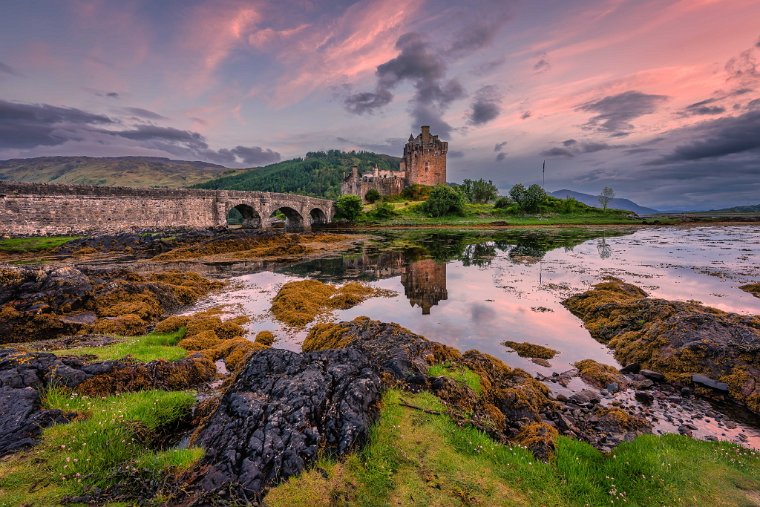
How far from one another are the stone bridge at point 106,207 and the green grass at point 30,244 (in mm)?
2160

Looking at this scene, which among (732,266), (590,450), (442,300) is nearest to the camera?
(590,450)

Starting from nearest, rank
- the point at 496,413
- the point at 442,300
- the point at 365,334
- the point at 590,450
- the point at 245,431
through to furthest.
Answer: the point at 245,431
the point at 590,450
the point at 496,413
the point at 365,334
the point at 442,300

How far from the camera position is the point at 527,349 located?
12.0 metres

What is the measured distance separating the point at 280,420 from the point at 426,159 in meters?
114

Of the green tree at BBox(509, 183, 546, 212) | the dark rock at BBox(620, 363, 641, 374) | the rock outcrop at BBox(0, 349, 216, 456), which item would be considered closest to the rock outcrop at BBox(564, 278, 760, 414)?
the dark rock at BBox(620, 363, 641, 374)

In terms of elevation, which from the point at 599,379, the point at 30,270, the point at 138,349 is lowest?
the point at 599,379

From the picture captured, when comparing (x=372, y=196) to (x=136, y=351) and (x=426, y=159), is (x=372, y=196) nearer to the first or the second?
(x=426, y=159)

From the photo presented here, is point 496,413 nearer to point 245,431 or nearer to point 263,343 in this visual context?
point 245,431

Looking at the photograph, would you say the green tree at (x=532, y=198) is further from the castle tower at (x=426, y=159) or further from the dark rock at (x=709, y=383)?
the dark rock at (x=709, y=383)

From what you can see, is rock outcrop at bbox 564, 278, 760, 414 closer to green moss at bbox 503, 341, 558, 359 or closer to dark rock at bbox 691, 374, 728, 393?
dark rock at bbox 691, 374, 728, 393

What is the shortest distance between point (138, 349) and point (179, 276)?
14.2m

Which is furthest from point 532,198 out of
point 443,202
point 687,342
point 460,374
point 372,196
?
point 460,374

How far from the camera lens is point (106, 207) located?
43.2m

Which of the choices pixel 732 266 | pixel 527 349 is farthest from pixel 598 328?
pixel 732 266
